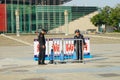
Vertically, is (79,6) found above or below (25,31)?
above

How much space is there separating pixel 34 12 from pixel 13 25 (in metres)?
8.88

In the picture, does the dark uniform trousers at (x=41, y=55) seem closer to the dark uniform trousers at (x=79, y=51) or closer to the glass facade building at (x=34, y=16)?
the dark uniform trousers at (x=79, y=51)

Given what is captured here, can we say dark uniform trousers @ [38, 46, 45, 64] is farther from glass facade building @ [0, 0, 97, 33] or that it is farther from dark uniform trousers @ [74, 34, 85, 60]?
glass facade building @ [0, 0, 97, 33]

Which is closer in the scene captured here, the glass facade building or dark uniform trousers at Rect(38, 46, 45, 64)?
dark uniform trousers at Rect(38, 46, 45, 64)

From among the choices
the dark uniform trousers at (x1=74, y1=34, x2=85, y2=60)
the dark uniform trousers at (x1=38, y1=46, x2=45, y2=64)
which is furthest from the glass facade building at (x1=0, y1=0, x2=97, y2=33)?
the dark uniform trousers at (x1=38, y1=46, x2=45, y2=64)

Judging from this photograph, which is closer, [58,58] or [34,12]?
[58,58]

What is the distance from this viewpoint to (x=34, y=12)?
126812 millimetres

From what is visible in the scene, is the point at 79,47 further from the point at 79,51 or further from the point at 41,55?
the point at 41,55

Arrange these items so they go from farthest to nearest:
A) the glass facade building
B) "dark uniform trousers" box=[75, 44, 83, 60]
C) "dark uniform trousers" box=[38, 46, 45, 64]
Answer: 1. the glass facade building
2. "dark uniform trousers" box=[75, 44, 83, 60]
3. "dark uniform trousers" box=[38, 46, 45, 64]

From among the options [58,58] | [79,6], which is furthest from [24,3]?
[58,58]

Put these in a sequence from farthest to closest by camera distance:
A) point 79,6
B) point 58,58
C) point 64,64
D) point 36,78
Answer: point 79,6, point 58,58, point 64,64, point 36,78

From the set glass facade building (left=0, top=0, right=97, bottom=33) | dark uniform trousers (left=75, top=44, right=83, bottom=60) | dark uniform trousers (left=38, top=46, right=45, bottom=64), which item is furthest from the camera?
glass facade building (left=0, top=0, right=97, bottom=33)

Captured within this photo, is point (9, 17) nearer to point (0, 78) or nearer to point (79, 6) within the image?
point (79, 6)

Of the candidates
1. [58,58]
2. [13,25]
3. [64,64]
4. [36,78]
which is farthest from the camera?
[13,25]
